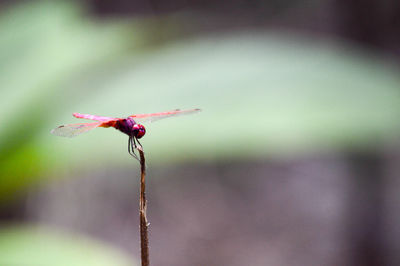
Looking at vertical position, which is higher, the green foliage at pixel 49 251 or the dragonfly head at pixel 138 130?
the dragonfly head at pixel 138 130

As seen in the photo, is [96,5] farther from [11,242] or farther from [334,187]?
[11,242]

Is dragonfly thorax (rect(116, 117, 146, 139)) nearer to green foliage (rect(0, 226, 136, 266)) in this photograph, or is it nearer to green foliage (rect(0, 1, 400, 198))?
green foliage (rect(0, 226, 136, 266))

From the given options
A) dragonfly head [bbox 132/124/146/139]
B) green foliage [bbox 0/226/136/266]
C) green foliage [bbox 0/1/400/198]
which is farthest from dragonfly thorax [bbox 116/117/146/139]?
green foliage [bbox 0/1/400/198]

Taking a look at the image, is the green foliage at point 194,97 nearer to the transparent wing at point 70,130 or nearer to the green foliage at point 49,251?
the green foliage at point 49,251

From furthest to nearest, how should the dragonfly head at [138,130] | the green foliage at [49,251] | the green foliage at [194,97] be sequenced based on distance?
the green foliage at [194,97] → the green foliage at [49,251] → the dragonfly head at [138,130]

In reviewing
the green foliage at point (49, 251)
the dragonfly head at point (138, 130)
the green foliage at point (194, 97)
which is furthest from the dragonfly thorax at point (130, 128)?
the green foliage at point (194, 97)

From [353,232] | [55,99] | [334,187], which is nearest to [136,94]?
[55,99]

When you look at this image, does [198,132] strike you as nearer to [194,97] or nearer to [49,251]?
[194,97]
